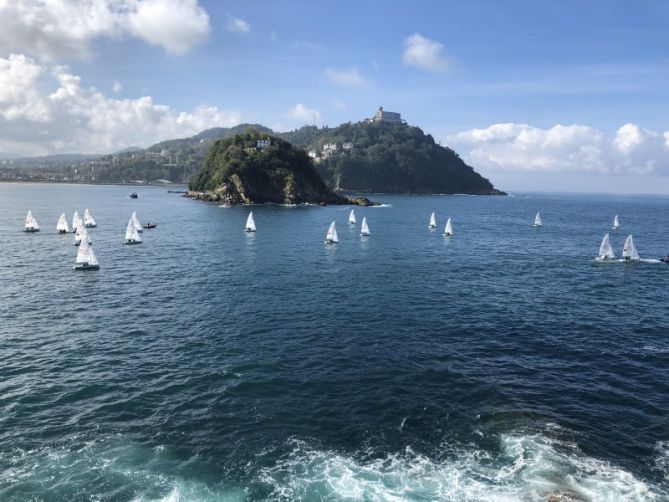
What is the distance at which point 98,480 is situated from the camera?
28781mm

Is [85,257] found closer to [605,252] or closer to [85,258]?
[85,258]

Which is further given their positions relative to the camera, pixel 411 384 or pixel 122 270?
pixel 122 270

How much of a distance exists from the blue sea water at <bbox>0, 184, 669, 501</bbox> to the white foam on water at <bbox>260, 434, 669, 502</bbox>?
125 millimetres

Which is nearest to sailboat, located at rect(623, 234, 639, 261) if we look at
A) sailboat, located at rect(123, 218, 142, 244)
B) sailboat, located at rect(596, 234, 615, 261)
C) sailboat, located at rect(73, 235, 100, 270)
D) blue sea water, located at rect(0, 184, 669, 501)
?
sailboat, located at rect(596, 234, 615, 261)

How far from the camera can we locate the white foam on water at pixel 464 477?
28000 millimetres

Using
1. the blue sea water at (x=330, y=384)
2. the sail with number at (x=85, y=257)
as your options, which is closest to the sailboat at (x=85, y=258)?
the sail with number at (x=85, y=257)

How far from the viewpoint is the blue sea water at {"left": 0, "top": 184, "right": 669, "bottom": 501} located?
29.5m

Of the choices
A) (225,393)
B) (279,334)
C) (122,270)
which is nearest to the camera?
(225,393)

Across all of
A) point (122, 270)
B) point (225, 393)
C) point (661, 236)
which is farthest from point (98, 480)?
point (661, 236)

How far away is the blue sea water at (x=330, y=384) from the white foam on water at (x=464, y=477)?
13 cm

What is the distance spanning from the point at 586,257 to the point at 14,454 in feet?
366

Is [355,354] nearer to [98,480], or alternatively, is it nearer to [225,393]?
[225,393]

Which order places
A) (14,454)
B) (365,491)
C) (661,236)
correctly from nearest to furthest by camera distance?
(365,491), (14,454), (661,236)

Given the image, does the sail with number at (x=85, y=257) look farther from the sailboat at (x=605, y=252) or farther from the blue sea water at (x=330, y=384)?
the sailboat at (x=605, y=252)
